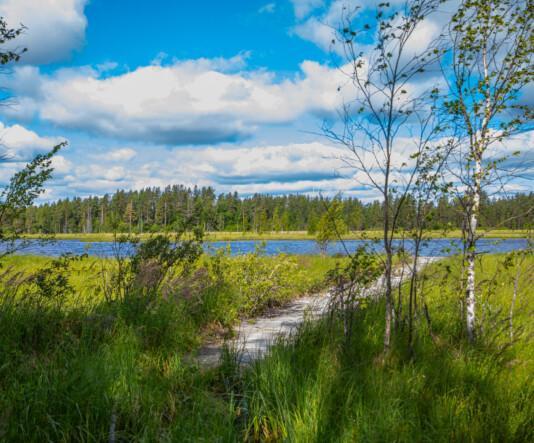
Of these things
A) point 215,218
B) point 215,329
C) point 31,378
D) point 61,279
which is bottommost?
point 215,329

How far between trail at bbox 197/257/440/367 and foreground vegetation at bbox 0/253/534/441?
0.33 metres

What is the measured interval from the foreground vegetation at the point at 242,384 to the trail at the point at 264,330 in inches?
13.0

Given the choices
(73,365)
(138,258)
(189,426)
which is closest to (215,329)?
(138,258)

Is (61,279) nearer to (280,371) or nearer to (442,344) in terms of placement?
(280,371)

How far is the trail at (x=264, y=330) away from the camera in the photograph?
15.9ft

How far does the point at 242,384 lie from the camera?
3.90 metres

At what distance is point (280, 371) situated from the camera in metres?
3.56

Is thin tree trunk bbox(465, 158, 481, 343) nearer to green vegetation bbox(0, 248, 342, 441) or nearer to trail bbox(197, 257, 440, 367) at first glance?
trail bbox(197, 257, 440, 367)

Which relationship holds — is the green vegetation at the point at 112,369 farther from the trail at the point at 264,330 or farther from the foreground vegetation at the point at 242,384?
the trail at the point at 264,330

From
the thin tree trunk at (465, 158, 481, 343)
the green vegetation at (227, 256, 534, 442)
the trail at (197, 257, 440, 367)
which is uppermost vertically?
the thin tree trunk at (465, 158, 481, 343)

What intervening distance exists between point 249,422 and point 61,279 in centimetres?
Answer: 381

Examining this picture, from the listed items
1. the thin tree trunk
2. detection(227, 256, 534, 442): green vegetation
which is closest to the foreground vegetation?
detection(227, 256, 534, 442): green vegetation

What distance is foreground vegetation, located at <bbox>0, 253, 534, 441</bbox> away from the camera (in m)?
2.94

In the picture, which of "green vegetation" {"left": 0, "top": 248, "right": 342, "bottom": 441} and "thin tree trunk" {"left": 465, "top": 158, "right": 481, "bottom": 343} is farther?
"thin tree trunk" {"left": 465, "top": 158, "right": 481, "bottom": 343}
